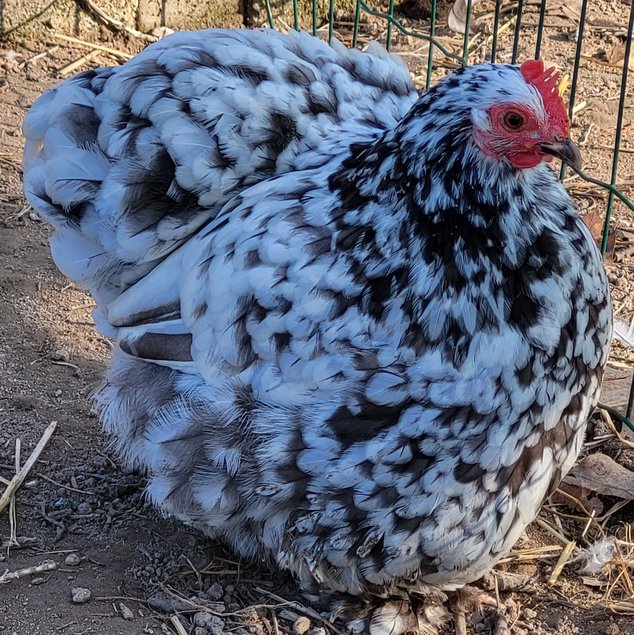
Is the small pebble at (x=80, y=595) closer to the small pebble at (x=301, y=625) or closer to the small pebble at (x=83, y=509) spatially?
the small pebble at (x=83, y=509)

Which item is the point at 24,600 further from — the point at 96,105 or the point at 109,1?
the point at 109,1

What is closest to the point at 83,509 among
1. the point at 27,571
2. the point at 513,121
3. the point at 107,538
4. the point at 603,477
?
the point at 107,538

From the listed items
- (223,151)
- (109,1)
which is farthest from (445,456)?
(109,1)

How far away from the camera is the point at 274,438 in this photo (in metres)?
2.52

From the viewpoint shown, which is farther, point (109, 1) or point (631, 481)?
point (109, 1)

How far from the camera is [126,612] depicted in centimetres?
269

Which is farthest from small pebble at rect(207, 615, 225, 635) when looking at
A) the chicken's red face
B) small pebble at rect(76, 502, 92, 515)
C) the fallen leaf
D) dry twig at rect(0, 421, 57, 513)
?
the chicken's red face

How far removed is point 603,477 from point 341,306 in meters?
1.27

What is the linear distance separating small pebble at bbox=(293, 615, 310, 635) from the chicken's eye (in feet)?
4.68

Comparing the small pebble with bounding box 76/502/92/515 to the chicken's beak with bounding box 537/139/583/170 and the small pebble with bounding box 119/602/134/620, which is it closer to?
the small pebble with bounding box 119/602/134/620

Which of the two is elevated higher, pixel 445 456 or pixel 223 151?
pixel 223 151

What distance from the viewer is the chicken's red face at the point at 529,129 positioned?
2246 mm

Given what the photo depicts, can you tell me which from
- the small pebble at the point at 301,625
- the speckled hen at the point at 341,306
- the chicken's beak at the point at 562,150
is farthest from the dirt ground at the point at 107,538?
the chicken's beak at the point at 562,150

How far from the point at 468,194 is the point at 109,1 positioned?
3825 mm
